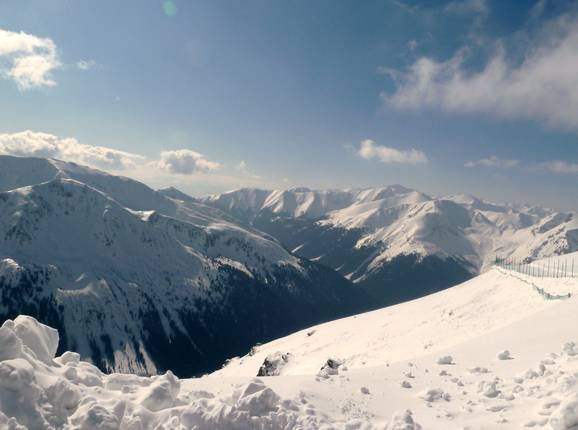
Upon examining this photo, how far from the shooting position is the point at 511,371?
22.7 meters

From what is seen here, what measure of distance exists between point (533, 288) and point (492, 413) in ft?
123

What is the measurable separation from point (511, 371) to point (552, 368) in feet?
7.39

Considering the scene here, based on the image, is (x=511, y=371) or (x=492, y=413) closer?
(x=492, y=413)

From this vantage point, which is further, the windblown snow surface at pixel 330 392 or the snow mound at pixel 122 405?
the windblown snow surface at pixel 330 392

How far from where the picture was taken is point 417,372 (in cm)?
2517

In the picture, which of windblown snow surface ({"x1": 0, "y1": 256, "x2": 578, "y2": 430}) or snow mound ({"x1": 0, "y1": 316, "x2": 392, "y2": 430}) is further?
windblown snow surface ({"x1": 0, "y1": 256, "x2": 578, "y2": 430})

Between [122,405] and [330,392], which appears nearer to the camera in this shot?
[122,405]

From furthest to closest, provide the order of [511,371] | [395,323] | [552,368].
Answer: [395,323]
[511,371]
[552,368]

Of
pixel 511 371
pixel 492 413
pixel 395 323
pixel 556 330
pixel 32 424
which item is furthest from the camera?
pixel 395 323

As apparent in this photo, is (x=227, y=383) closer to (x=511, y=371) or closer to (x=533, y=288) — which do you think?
(x=511, y=371)

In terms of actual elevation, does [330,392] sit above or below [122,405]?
below

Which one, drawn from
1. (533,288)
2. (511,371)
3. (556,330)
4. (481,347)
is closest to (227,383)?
(511,371)

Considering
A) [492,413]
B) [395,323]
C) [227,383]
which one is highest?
[492,413]

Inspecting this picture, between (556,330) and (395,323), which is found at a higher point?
(556,330)
